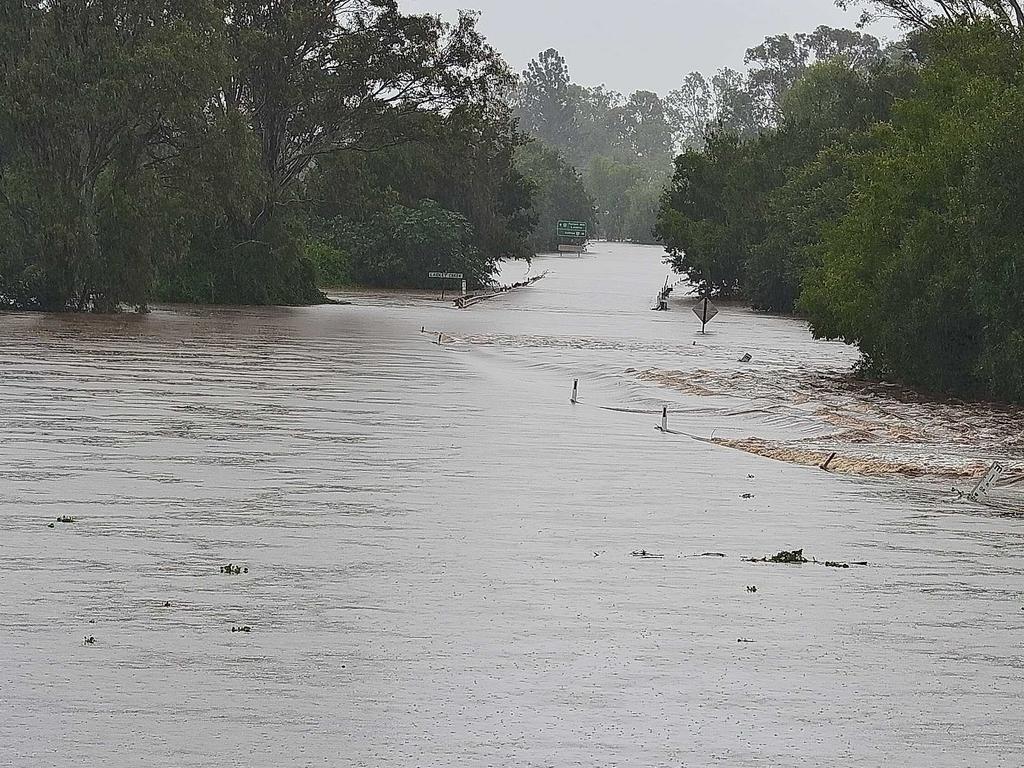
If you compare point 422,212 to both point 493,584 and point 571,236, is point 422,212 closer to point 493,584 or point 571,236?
point 493,584

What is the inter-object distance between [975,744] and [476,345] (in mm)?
38456

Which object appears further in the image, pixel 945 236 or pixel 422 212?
pixel 422 212

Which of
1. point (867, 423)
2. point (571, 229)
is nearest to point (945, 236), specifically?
point (867, 423)

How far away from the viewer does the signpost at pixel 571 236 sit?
606 feet

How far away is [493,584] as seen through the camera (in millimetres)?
11938

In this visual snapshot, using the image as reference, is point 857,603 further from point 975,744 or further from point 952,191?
point 952,191

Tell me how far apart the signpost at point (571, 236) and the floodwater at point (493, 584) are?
15631cm

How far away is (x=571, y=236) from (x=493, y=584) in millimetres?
176275

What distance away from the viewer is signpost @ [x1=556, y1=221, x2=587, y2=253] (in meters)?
185

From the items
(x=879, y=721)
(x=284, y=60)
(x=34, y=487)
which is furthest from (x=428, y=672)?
(x=284, y=60)

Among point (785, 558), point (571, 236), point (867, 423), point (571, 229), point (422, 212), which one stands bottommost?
point (867, 423)

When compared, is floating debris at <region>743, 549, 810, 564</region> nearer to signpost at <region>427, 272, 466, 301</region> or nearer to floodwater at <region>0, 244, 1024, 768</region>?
floodwater at <region>0, 244, 1024, 768</region>

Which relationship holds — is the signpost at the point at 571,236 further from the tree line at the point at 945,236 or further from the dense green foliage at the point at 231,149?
the tree line at the point at 945,236

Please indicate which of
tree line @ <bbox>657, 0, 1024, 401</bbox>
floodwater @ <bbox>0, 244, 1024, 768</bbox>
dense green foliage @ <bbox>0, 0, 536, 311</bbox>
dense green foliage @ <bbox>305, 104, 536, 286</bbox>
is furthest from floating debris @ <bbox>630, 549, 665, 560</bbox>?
dense green foliage @ <bbox>305, 104, 536, 286</bbox>
